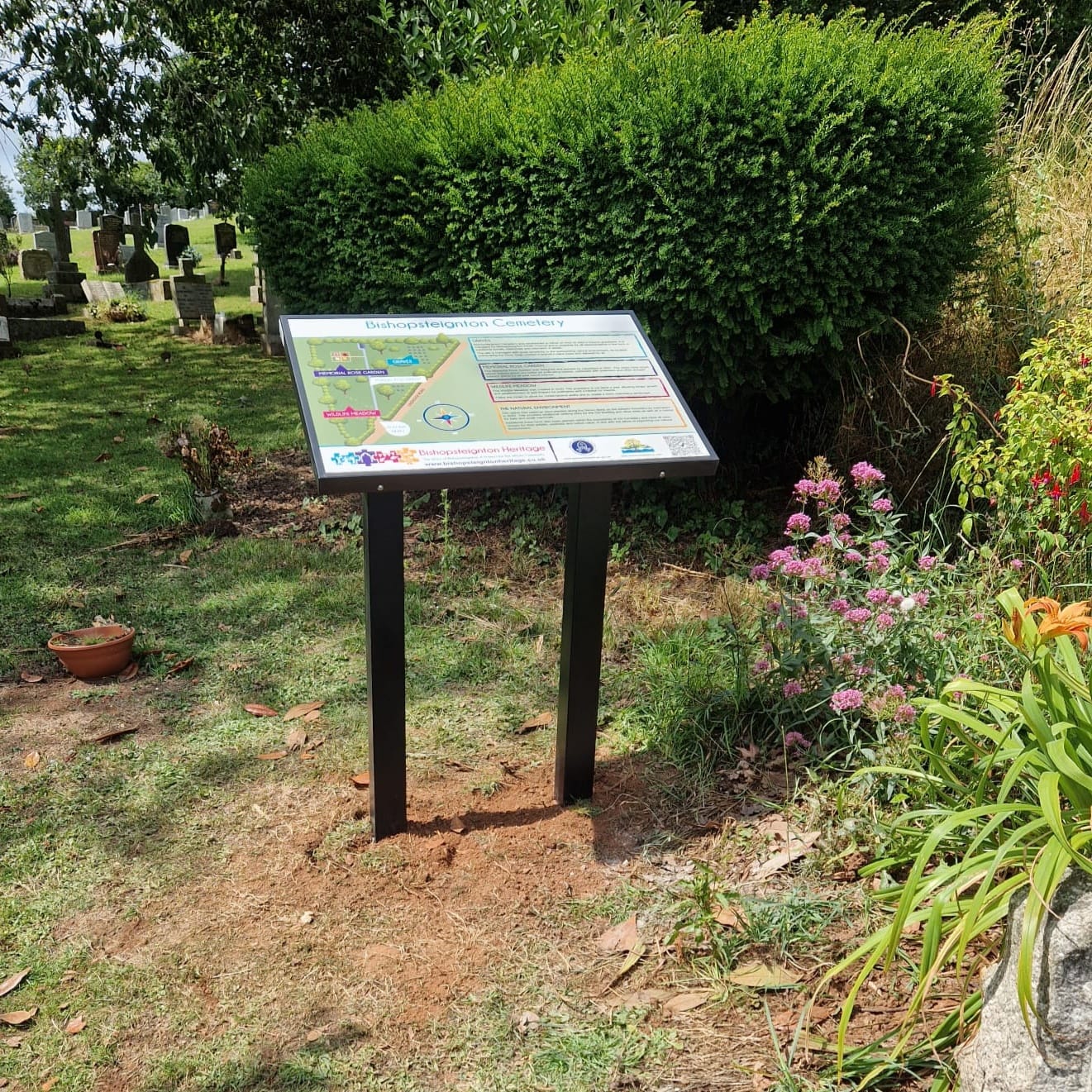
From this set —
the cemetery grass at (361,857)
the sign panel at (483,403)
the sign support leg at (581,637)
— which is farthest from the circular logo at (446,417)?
the cemetery grass at (361,857)

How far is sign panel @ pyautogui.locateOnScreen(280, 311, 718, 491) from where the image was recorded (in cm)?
271

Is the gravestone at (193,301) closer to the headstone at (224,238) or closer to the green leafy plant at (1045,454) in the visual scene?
the headstone at (224,238)

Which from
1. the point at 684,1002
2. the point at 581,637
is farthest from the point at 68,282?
the point at 684,1002

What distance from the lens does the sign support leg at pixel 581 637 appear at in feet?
10.0

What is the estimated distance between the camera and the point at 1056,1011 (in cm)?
186

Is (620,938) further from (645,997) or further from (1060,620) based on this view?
(1060,620)

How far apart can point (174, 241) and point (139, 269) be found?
9.75 ft

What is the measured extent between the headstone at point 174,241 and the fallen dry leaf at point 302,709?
1693 cm

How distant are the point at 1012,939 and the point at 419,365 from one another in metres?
2.12

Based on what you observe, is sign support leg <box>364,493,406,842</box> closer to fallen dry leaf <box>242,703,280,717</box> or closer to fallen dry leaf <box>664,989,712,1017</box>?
fallen dry leaf <box>242,703,280,717</box>

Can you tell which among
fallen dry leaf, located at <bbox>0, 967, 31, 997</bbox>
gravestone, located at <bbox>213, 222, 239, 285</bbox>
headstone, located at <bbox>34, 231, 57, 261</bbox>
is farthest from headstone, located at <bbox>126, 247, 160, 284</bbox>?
fallen dry leaf, located at <bbox>0, 967, 31, 997</bbox>

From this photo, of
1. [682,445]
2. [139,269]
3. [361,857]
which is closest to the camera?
[682,445]

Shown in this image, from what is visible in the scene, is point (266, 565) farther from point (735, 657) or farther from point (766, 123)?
point (766, 123)

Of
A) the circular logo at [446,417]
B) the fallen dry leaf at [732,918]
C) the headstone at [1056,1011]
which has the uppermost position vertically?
the circular logo at [446,417]
